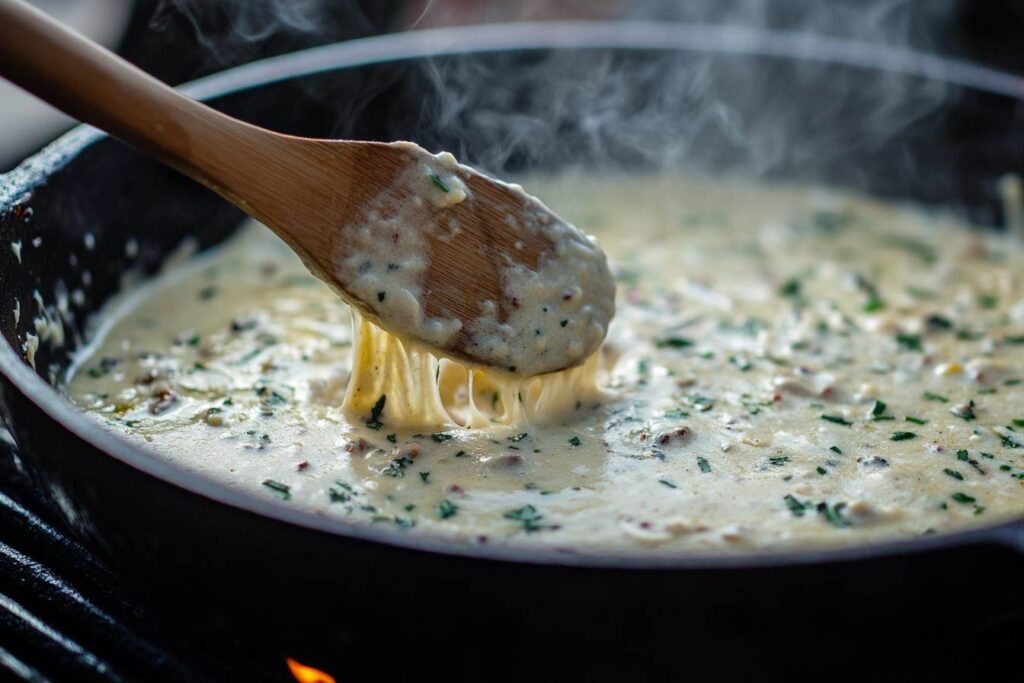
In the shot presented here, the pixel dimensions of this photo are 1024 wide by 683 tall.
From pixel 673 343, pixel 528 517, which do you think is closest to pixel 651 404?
pixel 673 343

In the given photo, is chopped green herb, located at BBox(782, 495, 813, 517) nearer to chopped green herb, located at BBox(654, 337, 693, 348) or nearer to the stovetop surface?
chopped green herb, located at BBox(654, 337, 693, 348)

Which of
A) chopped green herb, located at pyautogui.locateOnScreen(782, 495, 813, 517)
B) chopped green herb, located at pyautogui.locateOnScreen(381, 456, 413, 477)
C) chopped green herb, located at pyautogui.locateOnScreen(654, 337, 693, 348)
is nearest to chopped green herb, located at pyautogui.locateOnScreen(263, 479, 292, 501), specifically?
chopped green herb, located at pyautogui.locateOnScreen(381, 456, 413, 477)

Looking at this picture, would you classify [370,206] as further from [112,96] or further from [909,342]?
[909,342]

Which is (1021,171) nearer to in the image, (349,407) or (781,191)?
(781,191)

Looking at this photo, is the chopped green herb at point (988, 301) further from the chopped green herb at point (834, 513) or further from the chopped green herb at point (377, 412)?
the chopped green herb at point (377, 412)

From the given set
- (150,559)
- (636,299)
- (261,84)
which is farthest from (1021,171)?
(150,559)

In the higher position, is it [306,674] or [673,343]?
[673,343]
